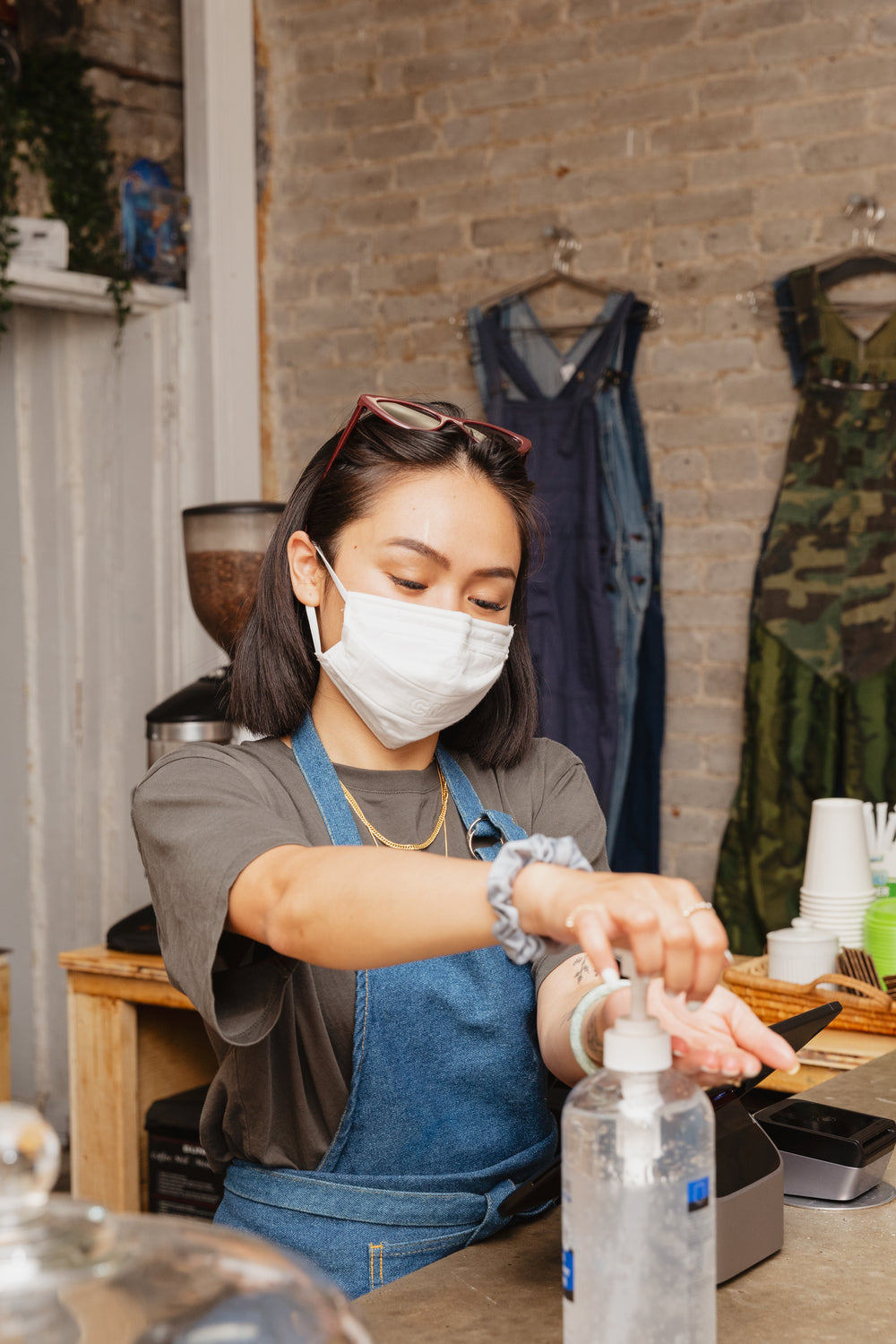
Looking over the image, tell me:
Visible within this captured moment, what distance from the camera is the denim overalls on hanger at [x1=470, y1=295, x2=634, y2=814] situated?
3.41m

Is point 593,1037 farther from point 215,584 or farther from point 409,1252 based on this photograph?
point 215,584

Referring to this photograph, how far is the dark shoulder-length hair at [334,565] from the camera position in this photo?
1.38m

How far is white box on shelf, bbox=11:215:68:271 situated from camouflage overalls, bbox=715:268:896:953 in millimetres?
1828

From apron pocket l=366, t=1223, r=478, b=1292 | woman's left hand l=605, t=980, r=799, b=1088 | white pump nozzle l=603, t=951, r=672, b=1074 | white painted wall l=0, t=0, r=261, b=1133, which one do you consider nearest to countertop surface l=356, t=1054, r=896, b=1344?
apron pocket l=366, t=1223, r=478, b=1292

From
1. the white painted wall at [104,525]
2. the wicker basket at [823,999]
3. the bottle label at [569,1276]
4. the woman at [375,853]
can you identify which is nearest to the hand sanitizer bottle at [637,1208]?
the bottle label at [569,1276]

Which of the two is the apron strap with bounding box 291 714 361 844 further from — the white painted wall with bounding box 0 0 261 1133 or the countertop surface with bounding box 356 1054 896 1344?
the white painted wall with bounding box 0 0 261 1133

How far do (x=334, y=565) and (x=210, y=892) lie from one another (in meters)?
0.47

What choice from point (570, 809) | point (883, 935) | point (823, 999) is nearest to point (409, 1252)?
point (570, 809)

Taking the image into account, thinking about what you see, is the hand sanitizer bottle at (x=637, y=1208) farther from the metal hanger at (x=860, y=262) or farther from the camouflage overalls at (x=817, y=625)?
the metal hanger at (x=860, y=262)

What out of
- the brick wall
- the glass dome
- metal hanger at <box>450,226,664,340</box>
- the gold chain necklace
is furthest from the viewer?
metal hanger at <box>450,226,664,340</box>

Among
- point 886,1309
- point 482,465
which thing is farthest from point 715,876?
point 886,1309

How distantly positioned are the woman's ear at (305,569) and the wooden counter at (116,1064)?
50.0 inches

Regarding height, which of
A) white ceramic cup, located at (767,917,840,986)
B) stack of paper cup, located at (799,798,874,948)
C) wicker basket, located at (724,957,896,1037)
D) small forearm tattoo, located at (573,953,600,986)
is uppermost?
small forearm tattoo, located at (573,953,600,986)

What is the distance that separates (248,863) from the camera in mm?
1015
